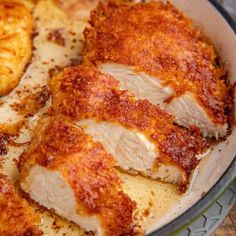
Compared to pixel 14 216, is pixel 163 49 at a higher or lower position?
higher

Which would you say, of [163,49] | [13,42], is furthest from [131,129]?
[13,42]

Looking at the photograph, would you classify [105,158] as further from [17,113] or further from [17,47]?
[17,47]

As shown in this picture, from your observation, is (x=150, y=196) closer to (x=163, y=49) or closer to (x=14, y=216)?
(x=14, y=216)

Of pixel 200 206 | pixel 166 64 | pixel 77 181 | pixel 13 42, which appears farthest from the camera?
pixel 13 42

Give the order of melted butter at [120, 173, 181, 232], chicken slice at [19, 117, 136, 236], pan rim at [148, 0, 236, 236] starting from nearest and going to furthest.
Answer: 1. pan rim at [148, 0, 236, 236]
2. chicken slice at [19, 117, 136, 236]
3. melted butter at [120, 173, 181, 232]

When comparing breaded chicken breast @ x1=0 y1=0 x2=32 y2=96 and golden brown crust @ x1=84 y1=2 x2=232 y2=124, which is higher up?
golden brown crust @ x1=84 y1=2 x2=232 y2=124

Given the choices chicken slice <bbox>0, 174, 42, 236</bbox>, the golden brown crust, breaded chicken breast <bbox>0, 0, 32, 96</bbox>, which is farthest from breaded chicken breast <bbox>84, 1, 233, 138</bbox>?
chicken slice <bbox>0, 174, 42, 236</bbox>

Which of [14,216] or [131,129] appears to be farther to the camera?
[131,129]

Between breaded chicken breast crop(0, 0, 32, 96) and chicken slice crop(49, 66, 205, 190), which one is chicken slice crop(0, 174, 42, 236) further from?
breaded chicken breast crop(0, 0, 32, 96)

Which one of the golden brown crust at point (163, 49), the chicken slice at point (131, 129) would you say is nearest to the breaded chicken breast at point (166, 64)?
the golden brown crust at point (163, 49)
